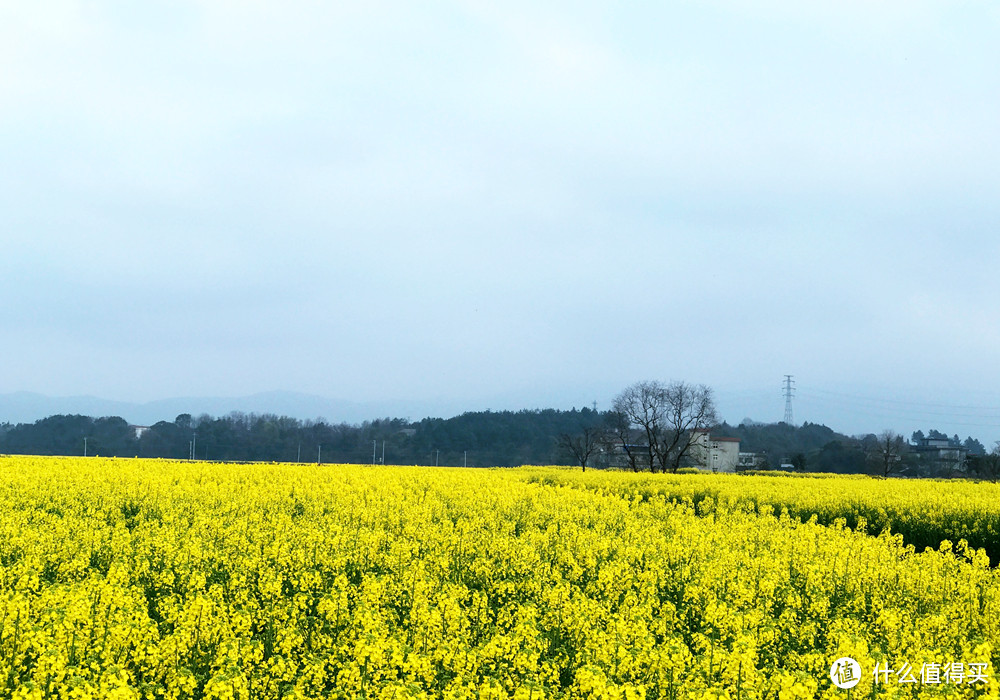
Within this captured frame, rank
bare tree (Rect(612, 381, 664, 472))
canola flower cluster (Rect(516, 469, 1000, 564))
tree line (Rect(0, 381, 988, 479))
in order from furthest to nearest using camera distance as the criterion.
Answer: tree line (Rect(0, 381, 988, 479)) → bare tree (Rect(612, 381, 664, 472)) → canola flower cluster (Rect(516, 469, 1000, 564))

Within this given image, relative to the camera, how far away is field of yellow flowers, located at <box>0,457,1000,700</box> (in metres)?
6.45

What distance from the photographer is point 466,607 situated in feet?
30.5

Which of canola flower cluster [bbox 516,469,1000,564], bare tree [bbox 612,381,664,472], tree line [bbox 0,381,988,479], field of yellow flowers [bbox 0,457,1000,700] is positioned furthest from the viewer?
tree line [bbox 0,381,988,479]

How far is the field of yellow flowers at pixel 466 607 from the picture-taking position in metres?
6.45

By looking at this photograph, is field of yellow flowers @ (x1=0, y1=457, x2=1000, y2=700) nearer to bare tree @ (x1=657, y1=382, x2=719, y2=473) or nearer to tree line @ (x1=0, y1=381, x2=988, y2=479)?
bare tree @ (x1=657, y1=382, x2=719, y2=473)

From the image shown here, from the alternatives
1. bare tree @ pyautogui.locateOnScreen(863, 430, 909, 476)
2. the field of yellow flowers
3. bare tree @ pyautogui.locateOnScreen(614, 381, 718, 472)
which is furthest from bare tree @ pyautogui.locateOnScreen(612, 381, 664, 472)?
the field of yellow flowers

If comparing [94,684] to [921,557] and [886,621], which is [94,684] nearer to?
[886,621]

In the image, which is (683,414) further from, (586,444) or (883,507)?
(883,507)

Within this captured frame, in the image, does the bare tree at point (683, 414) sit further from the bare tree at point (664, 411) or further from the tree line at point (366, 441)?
the tree line at point (366, 441)

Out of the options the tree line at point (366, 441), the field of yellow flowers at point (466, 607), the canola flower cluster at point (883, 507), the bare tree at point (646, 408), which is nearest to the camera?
the field of yellow flowers at point (466, 607)

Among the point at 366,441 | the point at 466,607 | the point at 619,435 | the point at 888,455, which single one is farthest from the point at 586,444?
the point at 466,607

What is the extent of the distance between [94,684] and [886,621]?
26.2 feet

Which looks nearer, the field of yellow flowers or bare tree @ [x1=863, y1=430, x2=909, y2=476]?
the field of yellow flowers

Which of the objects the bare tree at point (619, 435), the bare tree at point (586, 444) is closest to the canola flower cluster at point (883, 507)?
the bare tree at point (619, 435)
